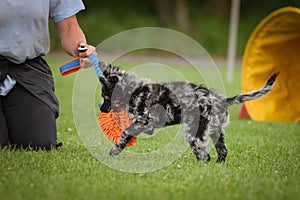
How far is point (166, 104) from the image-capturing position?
13.4 feet

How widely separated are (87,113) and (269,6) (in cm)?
1780

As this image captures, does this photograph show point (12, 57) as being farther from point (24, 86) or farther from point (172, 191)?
point (172, 191)

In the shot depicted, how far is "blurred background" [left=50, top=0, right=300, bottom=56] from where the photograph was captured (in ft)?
69.6

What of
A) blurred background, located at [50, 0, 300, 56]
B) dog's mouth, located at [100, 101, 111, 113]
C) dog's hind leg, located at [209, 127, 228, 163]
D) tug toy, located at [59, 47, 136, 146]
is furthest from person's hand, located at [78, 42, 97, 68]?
blurred background, located at [50, 0, 300, 56]

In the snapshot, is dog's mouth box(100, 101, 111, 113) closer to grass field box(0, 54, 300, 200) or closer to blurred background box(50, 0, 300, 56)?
grass field box(0, 54, 300, 200)

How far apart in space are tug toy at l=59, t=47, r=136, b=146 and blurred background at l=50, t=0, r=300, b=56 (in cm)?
1619

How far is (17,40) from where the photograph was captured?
14.4ft

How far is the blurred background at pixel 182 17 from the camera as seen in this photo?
2120 cm

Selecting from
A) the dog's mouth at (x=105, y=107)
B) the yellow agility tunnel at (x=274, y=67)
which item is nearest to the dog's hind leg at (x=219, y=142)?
the dog's mouth at (x=105, y=107)

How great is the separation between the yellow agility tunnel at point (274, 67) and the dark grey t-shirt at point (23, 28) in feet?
11.1

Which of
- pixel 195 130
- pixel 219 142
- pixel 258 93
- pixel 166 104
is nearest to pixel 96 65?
pixel 166 104

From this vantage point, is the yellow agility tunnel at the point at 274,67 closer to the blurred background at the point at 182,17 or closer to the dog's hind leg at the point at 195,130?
the dog's hind leg at the point at 195,130

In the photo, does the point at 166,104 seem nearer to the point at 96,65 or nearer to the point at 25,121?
the point at 96,65

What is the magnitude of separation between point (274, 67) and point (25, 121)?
13.6 feet
